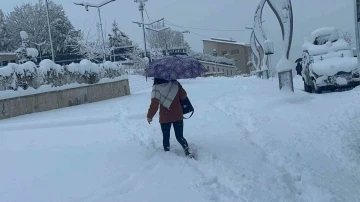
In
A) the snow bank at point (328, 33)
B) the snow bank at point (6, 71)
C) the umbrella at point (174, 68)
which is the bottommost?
the umbrella at point (174, 68)

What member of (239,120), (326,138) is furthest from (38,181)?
(239,120)

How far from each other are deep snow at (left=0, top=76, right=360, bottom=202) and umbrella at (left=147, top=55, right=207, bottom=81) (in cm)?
128

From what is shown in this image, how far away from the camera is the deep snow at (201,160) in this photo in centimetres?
511

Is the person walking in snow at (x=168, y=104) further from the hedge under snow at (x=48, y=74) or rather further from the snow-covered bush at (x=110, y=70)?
the snow-covered bush at (x=110, y=70)

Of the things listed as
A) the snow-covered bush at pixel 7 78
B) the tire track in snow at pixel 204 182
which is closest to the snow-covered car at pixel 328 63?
the tire track in snow at pixel 204 182

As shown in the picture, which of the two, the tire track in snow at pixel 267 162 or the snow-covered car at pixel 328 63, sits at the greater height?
the snow-covered car at pixel 328 63

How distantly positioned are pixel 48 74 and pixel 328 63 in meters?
10.1

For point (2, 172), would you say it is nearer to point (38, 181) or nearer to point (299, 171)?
point (38, 181)

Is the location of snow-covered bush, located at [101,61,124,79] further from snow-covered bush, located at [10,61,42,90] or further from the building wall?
snow-covered bush, located at [10,61,42,90]

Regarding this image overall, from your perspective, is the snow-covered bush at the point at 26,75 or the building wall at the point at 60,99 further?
the snow-covered bush at the point at 26,75

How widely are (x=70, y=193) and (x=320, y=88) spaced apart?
37.1 feet

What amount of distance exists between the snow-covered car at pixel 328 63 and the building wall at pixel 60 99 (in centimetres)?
877

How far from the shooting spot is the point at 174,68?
6.61 m

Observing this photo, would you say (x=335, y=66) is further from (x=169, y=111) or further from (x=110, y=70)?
(x=110, y=70)
